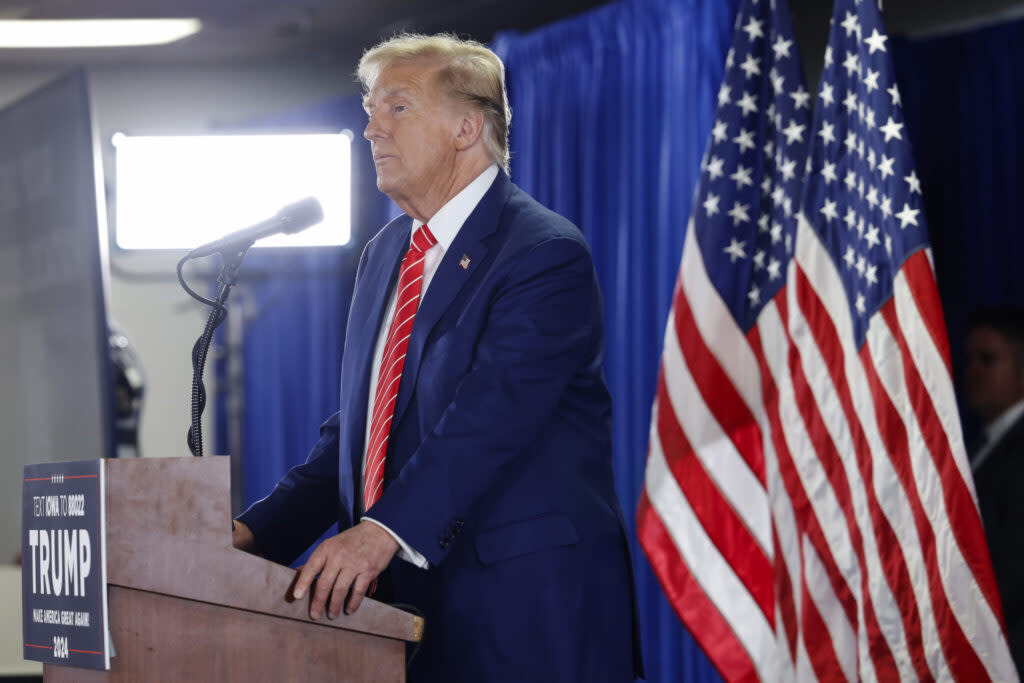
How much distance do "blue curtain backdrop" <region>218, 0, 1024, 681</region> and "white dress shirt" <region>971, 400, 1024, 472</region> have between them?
0.52m

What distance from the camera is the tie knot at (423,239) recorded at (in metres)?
1.75

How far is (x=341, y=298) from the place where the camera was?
614cm

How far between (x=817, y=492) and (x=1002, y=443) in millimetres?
1300

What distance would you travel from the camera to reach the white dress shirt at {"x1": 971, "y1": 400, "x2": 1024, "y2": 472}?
3.74 meters

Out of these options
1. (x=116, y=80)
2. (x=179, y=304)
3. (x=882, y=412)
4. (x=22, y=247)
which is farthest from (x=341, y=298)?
(x=882, y=412)

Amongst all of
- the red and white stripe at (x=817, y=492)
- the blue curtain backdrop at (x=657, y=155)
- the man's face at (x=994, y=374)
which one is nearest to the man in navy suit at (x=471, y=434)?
the red and white stripe at (x=817, y=492)

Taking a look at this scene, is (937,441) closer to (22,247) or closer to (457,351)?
(457,351)

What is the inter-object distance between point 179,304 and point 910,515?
474 centimetres

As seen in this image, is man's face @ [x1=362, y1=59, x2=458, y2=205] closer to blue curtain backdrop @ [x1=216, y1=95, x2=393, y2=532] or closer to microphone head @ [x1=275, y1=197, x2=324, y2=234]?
microphone head @ [x1=275, y1=197, x2=324, y2=234]

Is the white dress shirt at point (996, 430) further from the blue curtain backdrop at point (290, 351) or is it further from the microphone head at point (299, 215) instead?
the blue curtain backdrop at point (290, 351)

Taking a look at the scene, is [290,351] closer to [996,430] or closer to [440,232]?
[996,430]

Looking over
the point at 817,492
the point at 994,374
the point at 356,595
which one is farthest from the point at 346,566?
the point at 994,374

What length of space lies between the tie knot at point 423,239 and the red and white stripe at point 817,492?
49.8 inches

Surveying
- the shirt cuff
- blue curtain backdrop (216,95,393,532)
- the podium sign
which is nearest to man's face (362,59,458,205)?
the shirt cuff
